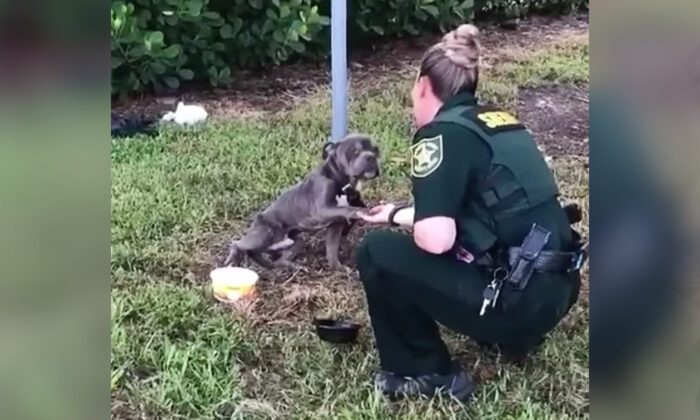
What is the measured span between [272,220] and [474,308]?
19.2 inches

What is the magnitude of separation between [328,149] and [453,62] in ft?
1.12

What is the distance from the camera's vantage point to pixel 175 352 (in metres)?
2.60

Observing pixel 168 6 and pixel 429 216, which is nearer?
pixel 429 216

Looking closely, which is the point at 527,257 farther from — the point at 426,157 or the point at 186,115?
the point at 186,115

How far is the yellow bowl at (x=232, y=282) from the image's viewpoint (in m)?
2.60

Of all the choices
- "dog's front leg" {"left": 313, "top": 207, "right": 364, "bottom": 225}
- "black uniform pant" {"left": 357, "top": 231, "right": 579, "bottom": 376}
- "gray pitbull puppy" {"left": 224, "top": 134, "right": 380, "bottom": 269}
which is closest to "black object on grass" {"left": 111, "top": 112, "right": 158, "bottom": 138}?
"gray pitbull puppy" {"left": 224, "top": 134, "right": 380, "bottom": 269}

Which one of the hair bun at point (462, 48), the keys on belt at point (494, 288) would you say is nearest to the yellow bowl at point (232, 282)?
the keys on belt at point (494, 288)

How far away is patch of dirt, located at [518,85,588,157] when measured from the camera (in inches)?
97.7

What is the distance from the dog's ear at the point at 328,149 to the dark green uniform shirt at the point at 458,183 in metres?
0.21

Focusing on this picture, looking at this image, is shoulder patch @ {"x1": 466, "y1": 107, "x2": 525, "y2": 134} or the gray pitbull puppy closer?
shoulder patch @ {"x1": 466, "y1": 107, "x2": 525, "y2": 134}

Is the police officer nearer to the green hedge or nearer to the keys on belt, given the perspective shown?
the keys on belt

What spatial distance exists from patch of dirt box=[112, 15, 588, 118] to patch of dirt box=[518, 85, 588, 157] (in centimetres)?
11
